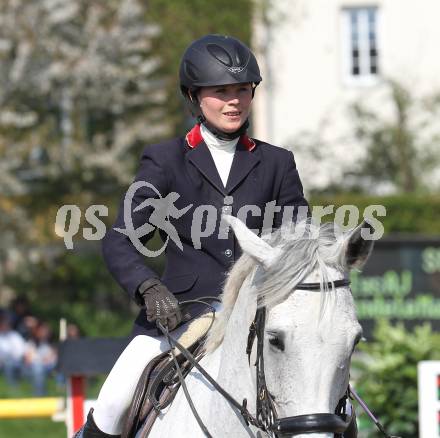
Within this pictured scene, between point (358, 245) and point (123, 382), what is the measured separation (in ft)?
4.12

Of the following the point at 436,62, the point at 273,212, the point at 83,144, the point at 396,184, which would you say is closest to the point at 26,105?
the point at 83,144

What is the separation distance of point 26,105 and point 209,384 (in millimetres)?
17807

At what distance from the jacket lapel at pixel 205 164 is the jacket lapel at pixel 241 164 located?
4 centimetres

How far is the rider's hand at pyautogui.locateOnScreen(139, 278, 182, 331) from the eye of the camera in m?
4.04

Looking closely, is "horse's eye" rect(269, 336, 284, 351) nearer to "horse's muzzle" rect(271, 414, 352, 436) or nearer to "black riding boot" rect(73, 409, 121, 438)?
"horse's muzzle" rect(271, 414, 352, 436)

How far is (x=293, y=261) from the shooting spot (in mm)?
3598

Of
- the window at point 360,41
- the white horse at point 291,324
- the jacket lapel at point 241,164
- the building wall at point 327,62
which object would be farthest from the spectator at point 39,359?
the window at point 360,41

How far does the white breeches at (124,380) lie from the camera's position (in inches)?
172

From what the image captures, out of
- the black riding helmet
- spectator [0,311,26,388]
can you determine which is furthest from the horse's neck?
spectator [0,311,26,388]

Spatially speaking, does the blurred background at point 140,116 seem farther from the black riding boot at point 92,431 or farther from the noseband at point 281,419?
the noseband at point 281,419

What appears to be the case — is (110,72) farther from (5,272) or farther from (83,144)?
(5,272)

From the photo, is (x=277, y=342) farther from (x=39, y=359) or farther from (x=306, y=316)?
(x=39, y=359)

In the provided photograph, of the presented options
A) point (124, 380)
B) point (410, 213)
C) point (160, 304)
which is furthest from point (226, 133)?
point (410, 213)

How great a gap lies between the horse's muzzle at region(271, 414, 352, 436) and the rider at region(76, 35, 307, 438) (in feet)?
3.37
